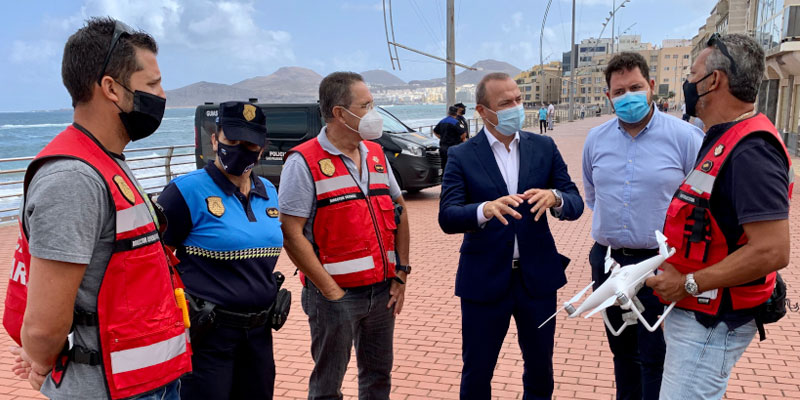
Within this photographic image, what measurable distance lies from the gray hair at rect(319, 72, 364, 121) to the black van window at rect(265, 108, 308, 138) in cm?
880

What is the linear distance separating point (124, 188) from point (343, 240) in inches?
58.4

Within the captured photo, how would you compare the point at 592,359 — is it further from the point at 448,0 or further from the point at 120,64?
the point at 448,0

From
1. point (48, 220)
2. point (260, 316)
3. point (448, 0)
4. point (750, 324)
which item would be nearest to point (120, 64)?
point (48, 220)

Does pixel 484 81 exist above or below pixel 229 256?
above

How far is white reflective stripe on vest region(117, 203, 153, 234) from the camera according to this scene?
71.9 inches

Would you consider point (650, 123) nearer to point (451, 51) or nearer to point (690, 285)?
point (690, 285)

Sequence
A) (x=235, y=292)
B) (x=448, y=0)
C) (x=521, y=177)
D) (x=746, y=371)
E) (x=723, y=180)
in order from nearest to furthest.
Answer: (x=723, y=180), (x=235, y=292), (x=521, y=177), (x=746, y=371), (x=448, y=0)

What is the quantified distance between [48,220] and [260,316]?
124cm

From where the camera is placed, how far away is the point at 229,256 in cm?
266

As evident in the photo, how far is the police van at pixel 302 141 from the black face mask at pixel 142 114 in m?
9.97

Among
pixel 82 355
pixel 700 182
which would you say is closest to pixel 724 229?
pixel 700 182

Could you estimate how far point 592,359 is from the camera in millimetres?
4660

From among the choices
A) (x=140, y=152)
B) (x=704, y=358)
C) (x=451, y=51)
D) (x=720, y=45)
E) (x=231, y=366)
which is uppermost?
(x=451, y=51)

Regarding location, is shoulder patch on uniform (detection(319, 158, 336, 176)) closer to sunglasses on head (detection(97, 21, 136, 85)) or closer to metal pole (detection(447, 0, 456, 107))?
sunglasses on head (detection(97, 21, 136, 85))
